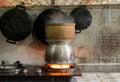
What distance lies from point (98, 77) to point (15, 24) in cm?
107

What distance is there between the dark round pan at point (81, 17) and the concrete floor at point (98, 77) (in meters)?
0.55

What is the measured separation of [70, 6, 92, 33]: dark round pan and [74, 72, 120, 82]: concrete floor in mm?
554

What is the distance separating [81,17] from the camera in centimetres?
317

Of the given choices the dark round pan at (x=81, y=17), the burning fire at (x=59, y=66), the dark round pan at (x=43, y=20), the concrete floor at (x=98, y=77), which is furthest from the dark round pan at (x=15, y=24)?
the concrete floor at (x=98, y=77)

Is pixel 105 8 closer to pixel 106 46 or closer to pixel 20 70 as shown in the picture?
pixel 106 46

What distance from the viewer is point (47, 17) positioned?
3.09 m

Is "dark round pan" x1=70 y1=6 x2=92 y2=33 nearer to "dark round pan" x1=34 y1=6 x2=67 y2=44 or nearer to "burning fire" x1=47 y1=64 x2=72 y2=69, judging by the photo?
"dark round pan" x1=34 y1=6 x2=67 y2=44

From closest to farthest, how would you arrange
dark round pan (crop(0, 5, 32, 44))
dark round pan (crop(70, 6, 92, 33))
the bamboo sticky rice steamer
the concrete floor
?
the bamboo sticky rice steamer < the concrete floor < dark round pan (crop(0, 5, 32, 44)) < dark round pan (crop(70, 6, 92, 33))

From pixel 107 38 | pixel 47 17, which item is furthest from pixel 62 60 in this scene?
pixel 107 38

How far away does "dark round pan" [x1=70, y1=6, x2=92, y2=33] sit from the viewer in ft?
10.4

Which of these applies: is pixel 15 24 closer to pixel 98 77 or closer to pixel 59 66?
pixel 59 66

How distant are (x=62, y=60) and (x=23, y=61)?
0.87 meters

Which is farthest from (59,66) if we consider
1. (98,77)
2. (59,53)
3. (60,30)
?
(98,77)

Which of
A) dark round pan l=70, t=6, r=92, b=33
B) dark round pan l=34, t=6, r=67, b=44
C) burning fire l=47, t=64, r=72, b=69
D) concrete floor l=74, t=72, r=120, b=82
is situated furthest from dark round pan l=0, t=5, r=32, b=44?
concrete floor l=74, t=72, r=120, b=82
